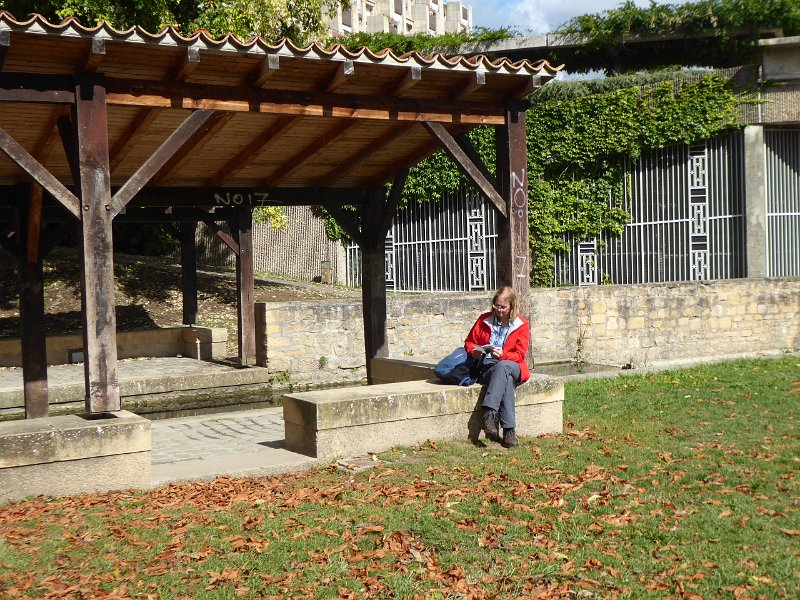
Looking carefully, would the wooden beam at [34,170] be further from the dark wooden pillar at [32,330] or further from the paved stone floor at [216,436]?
the dark wooden pillar at [32,330]

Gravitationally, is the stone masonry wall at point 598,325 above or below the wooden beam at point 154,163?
below

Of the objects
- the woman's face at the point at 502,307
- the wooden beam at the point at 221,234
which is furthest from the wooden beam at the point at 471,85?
the wooden beam at the point at 221,234

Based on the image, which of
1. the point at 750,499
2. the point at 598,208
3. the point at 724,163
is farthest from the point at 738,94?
the point at 750,499

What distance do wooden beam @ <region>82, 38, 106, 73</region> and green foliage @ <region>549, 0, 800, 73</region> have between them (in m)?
19.6

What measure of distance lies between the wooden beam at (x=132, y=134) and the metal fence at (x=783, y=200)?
48.7 feet

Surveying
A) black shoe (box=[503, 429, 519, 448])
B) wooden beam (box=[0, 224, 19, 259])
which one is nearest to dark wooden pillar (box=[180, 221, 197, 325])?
wooden beam (box=[0, 224, 19, 259])

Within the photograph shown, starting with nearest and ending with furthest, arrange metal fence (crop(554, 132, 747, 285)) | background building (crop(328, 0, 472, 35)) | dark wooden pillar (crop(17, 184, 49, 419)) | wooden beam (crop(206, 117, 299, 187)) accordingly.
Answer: wooden beam (crop(206, 117, 299, 187)) < dark wooden pillar (crop(17, 184, 49, 419)) < metal fence (crop(554, 132, 747, 285)) < background building (crop(328, 0, 472, 35))

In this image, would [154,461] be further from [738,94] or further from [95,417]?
[738,94]

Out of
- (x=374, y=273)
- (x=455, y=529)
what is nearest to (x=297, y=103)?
(x=374, y=273)

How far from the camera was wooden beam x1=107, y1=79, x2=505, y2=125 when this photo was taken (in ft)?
22.0

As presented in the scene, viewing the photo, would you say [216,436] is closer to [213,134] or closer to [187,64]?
[213,134]

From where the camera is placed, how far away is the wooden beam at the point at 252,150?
8383mm

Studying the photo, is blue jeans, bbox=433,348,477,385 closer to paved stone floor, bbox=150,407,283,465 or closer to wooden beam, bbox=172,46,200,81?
paved stone floor, bbox=150,407,283,465

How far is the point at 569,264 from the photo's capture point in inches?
838
